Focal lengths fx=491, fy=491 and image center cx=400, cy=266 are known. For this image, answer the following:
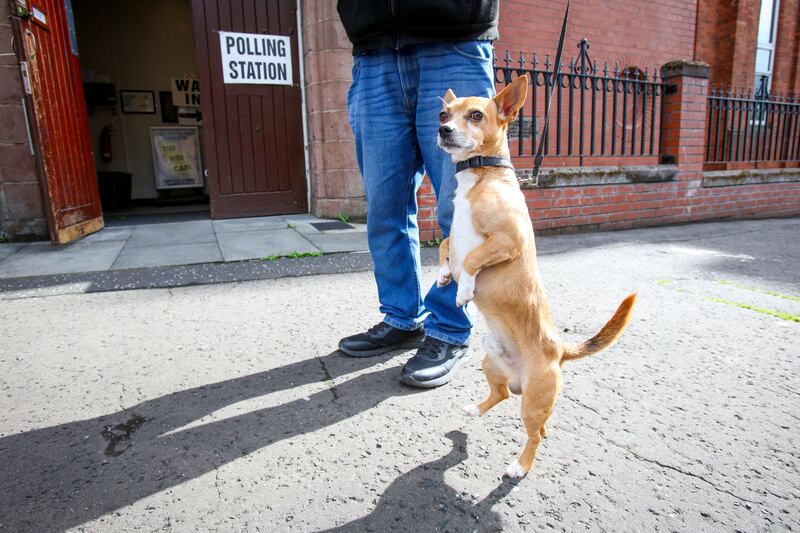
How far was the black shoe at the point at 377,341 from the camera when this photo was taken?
95.1 inches

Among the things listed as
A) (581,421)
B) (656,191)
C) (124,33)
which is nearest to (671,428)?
(581,421)

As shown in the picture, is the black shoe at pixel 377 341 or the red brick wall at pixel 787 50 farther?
the red brick wall at pixel 787 50

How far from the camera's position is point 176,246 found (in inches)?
183

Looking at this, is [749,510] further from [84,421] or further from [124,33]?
[124,33]

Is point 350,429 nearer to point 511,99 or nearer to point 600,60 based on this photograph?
point 511,99

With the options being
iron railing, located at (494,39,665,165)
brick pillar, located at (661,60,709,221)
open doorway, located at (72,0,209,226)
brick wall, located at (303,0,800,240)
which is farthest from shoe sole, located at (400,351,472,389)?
open doorway, located at (72,0,209,226)

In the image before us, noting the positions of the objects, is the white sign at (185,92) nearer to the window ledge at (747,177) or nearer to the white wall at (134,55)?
the white wall at (134,55)

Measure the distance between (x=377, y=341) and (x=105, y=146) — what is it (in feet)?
30.3

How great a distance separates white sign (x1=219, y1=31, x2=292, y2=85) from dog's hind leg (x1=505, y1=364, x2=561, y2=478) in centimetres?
586

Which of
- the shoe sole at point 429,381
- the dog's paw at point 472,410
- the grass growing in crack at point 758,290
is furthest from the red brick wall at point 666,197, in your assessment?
the dog's paw at point 472,410

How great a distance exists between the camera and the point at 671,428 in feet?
5.90

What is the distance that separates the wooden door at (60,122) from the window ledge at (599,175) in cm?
460

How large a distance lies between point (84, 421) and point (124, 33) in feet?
32.9

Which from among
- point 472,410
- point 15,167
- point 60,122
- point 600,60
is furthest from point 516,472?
point 600,60
